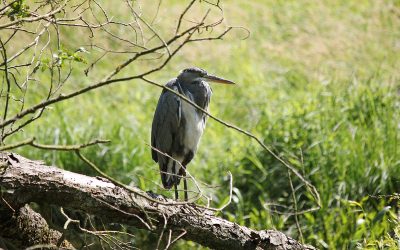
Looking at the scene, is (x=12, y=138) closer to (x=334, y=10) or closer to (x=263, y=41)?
(x=263, y=41)

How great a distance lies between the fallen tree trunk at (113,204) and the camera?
3246 mm

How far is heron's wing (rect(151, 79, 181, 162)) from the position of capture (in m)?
5.43

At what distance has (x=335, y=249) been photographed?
18.8 feet

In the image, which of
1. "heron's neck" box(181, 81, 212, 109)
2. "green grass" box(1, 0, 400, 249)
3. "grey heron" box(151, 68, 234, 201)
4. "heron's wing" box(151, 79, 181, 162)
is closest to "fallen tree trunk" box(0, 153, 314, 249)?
"green grass" box(1, 0, 400, 249)

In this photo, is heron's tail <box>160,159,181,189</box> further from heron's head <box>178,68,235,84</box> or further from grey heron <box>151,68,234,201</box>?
heron's head <box>178,68,235,84</box>

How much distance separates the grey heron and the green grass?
1.45 ft

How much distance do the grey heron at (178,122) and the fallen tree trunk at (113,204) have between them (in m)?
1.63

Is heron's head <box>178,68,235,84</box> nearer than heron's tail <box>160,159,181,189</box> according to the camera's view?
No

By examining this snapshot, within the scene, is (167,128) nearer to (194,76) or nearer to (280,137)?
(194,76)

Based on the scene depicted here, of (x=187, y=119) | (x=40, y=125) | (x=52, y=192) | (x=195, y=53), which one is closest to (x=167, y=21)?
(x=195, y=53)

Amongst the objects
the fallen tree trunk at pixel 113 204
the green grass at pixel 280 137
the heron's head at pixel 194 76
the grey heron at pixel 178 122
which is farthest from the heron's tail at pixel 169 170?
the fallen tree trunk at pixel 113 204

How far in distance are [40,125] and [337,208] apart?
286cm

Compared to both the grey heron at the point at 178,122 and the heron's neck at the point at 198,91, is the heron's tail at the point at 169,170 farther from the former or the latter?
the heron's neck at the point at 198,91

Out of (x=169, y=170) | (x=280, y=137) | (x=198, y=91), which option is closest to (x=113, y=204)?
(x=169, y=170)
